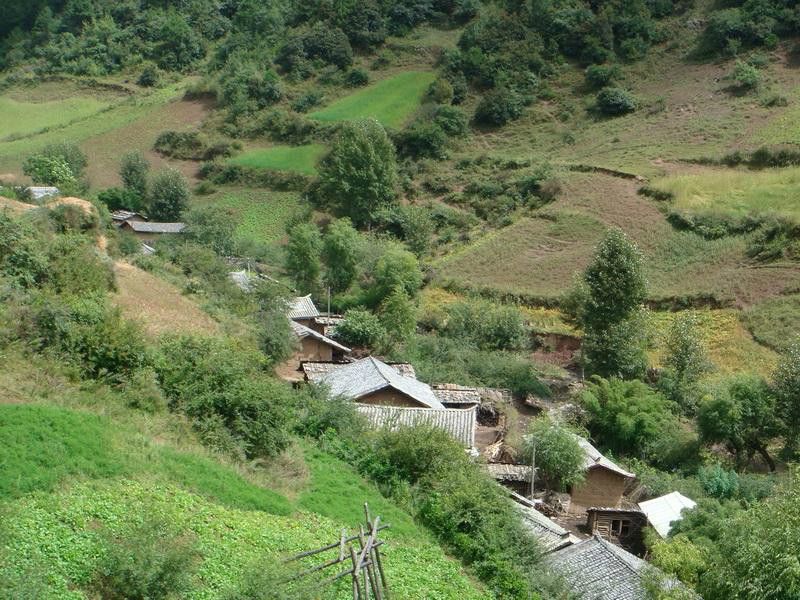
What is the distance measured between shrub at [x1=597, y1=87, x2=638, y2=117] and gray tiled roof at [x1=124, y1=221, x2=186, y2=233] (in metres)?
30.5

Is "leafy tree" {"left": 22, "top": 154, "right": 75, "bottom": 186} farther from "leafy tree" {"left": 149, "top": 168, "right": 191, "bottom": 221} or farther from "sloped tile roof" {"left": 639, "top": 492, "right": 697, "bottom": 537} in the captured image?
"sloped tile roof" {"left": 639, "top": 492, "right": 697, "bottom": 537}

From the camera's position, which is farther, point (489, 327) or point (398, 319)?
point (489, 327)

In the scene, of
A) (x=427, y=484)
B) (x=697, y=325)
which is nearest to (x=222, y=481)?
(x=427, y=484)

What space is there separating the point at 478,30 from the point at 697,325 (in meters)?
39.2

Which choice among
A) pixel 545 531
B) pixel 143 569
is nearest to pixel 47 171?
pixel 545 531

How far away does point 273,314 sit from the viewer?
99.8 feet

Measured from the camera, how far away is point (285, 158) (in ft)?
206

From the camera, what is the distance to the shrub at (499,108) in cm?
6494

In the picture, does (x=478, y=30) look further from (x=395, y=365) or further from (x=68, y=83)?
(x=395, y=365)

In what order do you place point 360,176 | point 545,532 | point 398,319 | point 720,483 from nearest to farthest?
1. point 545,532
2. point 720,483
3. point 398,319
4. point 360,176

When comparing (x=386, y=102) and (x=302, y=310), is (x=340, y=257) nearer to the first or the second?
(x=302, y=310)

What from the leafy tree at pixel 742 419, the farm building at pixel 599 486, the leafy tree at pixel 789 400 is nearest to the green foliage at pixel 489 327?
the leafy tree at pixel 742 419

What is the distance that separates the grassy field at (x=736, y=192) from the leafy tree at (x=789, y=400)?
19486 millimetres

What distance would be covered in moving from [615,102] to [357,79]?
20.2 m
